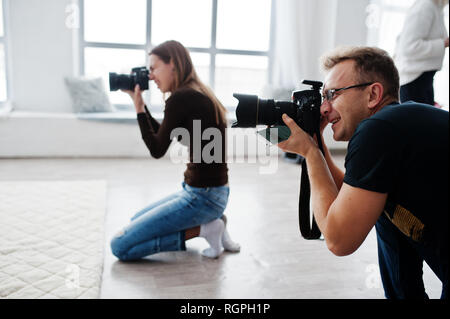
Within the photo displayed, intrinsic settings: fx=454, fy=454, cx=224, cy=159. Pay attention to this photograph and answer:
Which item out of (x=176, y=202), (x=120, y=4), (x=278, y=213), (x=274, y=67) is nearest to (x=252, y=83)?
(x=274, y=67)

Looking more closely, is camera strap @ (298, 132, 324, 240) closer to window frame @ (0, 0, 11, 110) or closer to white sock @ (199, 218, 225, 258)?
Answer: white sock @ (199, 218, 225, 258)

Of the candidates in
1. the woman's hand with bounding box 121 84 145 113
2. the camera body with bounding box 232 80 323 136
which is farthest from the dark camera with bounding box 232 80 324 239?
the woman's hand with bounding box 121 84 145 113

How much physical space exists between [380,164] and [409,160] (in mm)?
52

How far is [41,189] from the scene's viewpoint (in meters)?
2.92

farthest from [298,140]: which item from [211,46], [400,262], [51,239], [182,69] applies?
[211,46]

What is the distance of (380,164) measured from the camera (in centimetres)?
83

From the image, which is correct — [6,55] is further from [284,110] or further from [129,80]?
[284,110]

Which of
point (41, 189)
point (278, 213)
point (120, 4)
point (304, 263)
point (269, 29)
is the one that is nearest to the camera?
point (304, 263)

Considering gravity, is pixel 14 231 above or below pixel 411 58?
below

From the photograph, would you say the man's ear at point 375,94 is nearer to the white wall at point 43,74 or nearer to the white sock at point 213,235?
the white sock at point 213,235

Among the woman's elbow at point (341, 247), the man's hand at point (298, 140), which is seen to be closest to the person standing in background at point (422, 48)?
the man's hand at point (298, 140)

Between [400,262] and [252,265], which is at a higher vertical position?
[400,262]

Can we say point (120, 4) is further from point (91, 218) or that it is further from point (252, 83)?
point (91, 218)

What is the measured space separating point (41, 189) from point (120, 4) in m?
2.21
